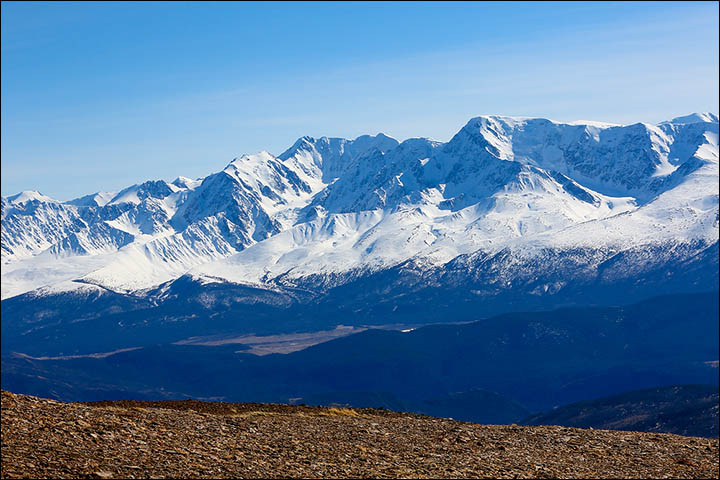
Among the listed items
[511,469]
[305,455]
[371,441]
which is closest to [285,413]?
[371,441]

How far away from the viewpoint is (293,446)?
44.1 m

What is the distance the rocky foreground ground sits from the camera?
3828 centimetres

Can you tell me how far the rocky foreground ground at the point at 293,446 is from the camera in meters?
38.3

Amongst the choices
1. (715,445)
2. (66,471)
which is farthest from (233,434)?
(715,445)

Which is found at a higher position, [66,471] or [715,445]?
[66,471]

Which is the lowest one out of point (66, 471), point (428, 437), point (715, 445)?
point (715, 445)

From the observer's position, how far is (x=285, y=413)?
184ft

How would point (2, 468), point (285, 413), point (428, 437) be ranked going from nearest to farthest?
1. point (2, 468)
2. point (428, 437)
3. point (285, 413)

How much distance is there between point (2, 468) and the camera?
35469mm

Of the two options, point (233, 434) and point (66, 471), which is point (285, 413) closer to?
point (233, 434)

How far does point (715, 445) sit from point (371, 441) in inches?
942

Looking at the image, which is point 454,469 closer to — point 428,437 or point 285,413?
point 428,437

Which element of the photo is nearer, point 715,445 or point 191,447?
point 191,447

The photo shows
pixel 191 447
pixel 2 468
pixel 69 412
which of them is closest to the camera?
pixel 2 468
